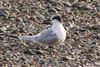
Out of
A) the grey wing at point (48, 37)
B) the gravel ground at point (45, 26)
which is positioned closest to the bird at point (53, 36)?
the grey wing at point (48, 37)

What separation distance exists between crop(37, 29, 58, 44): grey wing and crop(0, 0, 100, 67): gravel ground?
0.21 metres

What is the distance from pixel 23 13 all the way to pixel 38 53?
1.61m

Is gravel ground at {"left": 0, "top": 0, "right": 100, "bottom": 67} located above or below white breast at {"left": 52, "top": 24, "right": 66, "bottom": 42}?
below

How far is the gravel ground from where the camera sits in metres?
7.22

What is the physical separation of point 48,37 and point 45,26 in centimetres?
120

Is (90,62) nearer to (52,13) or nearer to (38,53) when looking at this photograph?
(38,53)

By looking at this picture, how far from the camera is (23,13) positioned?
879cm

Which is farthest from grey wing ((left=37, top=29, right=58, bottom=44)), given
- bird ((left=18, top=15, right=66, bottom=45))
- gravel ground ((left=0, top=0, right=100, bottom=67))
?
gravel ground ((left=0, top=0, right=100, bottom=67))

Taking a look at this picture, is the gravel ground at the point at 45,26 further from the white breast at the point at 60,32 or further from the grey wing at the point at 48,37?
the white breast at the point at 60,32

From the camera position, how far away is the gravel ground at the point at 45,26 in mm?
7221

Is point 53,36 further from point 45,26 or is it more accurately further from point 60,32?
point 45,26

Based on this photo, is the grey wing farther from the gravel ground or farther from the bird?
the gravel ground

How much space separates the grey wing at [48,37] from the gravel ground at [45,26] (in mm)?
213

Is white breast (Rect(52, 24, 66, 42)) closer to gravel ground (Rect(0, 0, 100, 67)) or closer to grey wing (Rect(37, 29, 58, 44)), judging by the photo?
grey wing (Rect(37, 29, 58, 44))
